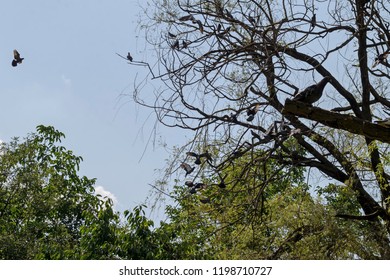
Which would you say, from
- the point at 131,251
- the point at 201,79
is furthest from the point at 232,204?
the point at 201,79

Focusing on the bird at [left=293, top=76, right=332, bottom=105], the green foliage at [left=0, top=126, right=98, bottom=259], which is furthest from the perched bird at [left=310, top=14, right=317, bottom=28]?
the green foliage at [left=0, top=126, right=98, bottom=259]

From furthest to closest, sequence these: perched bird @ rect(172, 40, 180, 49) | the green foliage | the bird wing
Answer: the green foliage
perched bird @ rect(172, 40, 180, 49)
the bird wing

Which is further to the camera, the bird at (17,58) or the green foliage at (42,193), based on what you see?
the green foliage at (42,193)

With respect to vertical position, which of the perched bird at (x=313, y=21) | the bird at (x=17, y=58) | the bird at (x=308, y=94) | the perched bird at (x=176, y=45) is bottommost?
the bird at (x=308, y=94)

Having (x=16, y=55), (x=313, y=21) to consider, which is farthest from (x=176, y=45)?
(x=16, y=55)

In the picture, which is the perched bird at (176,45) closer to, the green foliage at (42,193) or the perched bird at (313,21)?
the perched bird at (313,21)

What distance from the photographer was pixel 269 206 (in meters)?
10.2

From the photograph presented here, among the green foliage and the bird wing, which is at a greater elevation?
the green foliage

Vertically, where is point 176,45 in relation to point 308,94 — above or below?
above

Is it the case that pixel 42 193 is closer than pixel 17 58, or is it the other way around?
pixel 17 58

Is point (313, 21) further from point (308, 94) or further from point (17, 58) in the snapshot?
point (17, 58)

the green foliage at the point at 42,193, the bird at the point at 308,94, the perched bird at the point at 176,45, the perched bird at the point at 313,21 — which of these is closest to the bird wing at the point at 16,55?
the perched bird at the point at 176,45

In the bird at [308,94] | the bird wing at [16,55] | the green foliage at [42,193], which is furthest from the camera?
the green foliage at [42,193]

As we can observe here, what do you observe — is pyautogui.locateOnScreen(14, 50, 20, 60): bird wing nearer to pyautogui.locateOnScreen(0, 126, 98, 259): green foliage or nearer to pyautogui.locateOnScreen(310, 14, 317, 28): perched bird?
pyautogui.locateOnScreen(310, 14, 317, 28): perched bird
